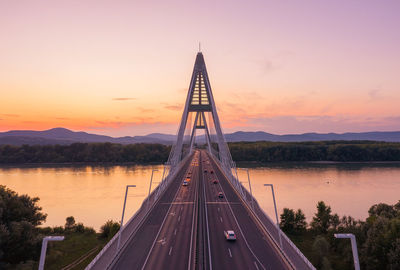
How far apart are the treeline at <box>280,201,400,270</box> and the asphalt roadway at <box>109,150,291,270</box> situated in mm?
8083

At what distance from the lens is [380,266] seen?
22.4 meters

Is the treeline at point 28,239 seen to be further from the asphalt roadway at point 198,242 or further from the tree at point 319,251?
the tree at point 319,251

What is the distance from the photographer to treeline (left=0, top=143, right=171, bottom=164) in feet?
452

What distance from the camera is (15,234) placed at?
2312 centimetres

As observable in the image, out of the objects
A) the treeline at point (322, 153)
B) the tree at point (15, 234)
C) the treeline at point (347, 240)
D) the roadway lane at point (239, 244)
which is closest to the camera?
the roadway lane at point (239, 244)

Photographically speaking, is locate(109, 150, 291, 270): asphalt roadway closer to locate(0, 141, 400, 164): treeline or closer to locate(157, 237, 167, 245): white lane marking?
locate(157, 237, 167, 245): white lane marking

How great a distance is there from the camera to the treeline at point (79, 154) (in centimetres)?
13775

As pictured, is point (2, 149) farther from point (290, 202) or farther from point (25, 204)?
point (290, 202)

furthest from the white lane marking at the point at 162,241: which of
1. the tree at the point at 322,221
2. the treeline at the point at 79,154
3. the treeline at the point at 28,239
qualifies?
the treeline at the point at 79,154

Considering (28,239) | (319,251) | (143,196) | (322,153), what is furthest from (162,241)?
(322,153)

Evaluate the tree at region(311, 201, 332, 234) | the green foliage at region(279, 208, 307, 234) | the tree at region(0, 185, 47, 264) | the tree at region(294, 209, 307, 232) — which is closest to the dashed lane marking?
the tree at region(0, 185, 47, 264)

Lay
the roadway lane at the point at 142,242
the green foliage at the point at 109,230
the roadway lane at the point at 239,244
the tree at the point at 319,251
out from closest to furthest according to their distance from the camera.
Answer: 1. the roadway lane at the point at 239,244
2. the roadway lane at the point at 142,242
3. the tree at the point at 319,251
4. the green foliage at the point at 109,230

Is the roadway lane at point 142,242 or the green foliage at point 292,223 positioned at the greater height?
the roadway lane at point 142,242

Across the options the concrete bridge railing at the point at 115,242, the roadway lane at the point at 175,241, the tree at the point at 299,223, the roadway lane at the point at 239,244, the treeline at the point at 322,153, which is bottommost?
the tree at the point at 299,223
